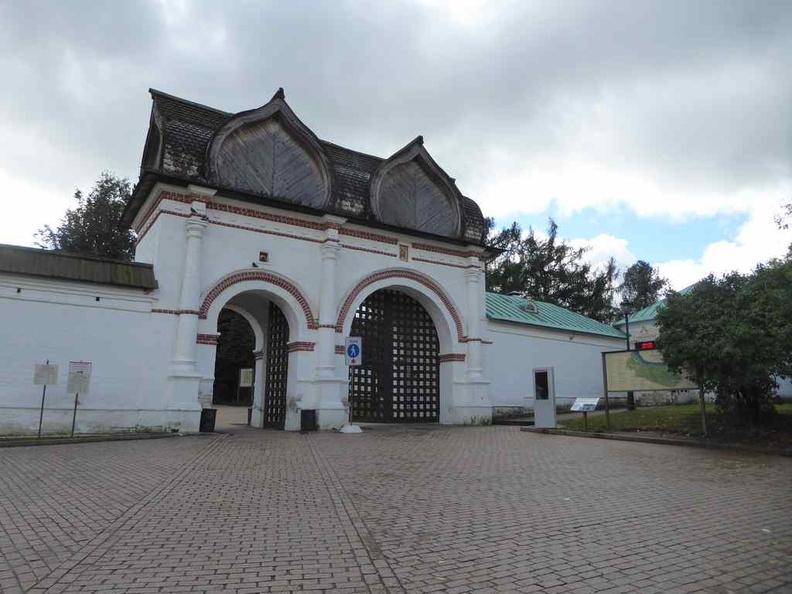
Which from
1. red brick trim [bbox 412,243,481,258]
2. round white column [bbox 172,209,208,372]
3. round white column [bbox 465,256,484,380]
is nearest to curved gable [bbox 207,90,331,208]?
round white column [bbox 172,209,208,372]

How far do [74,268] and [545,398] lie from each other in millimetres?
13650

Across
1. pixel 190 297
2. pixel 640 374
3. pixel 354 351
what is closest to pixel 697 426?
pixel 640 374

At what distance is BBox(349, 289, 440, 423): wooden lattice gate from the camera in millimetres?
19375

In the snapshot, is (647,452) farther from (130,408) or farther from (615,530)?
(130,408)

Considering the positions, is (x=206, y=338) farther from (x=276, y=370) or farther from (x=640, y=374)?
(x=640, y=374)

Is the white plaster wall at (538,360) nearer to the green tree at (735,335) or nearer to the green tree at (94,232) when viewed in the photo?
the green tree at (735,335)

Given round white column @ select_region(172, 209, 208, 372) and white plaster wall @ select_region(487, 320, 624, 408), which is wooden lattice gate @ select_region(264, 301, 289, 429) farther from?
white plaster wall @ select_region(487, 320, 624, 408)

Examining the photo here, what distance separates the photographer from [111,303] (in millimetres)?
14242

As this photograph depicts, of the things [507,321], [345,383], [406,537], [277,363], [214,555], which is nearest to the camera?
[214,555]

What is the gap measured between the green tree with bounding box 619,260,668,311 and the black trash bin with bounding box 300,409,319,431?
4327cm

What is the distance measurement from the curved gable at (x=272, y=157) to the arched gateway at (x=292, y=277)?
1.8 inches

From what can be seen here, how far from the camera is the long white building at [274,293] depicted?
13.8 metres

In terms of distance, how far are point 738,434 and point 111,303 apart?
1590cm

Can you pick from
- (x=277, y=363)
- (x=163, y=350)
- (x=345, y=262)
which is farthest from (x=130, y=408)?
(x=345, y=262)
